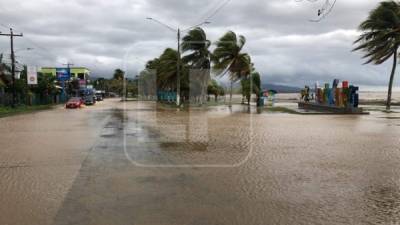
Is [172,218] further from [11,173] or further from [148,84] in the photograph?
[148,84]

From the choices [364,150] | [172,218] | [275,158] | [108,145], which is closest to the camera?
[172,218]

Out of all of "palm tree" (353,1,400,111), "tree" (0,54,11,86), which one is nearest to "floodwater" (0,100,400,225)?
"palm tree" (353,1,400,111)

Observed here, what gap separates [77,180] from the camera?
340 inches

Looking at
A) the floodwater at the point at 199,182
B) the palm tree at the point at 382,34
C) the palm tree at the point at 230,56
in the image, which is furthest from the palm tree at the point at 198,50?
the floodwater at the point at 199,182

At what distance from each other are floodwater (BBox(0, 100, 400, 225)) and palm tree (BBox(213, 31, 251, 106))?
4006cm

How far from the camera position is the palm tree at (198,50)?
2159 inches

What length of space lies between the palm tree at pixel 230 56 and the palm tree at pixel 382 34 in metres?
16.3


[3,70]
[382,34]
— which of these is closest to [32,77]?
[3,70]

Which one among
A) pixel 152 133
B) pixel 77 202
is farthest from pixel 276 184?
pixel 152 133

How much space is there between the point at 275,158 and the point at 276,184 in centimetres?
321

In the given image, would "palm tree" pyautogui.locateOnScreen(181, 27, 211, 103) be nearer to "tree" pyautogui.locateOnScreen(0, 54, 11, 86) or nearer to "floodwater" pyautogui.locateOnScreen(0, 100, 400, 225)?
"tree" pyautogui.locateOnScreen(0, 54, 11, 86)

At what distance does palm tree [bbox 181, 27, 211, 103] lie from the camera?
180 feet

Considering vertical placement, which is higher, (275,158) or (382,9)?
(382,9)

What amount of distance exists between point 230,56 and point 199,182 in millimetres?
46939
